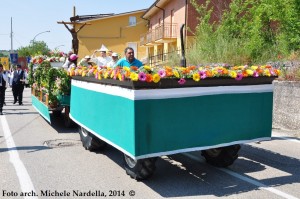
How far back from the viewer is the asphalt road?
16.5 ft

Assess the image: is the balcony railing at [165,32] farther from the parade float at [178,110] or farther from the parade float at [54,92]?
the parade float at [178,110]

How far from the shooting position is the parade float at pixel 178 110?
15.6 ft

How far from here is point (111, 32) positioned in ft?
141

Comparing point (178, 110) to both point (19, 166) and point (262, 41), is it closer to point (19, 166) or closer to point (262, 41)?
point (19, 166)

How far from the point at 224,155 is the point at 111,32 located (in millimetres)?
38353

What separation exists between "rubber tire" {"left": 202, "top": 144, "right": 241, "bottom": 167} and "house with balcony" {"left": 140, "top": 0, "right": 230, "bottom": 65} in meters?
15.1

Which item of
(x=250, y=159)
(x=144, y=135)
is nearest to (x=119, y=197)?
(x=144, y=135)

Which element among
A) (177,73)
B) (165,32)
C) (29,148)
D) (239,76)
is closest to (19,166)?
(29,148)

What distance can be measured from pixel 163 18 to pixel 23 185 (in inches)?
1237

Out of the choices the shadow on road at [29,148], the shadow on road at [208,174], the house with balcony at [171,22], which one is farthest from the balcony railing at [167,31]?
the shadow on road at [208,174]

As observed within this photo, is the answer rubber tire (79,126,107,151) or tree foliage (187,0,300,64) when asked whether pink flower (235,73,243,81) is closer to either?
rubber tire (79,126,107,151)

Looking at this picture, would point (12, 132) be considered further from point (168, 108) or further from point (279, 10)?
point (279, 10)

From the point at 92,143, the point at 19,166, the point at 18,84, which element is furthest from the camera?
the point at 18,84

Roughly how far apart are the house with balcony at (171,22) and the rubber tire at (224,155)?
1511cm
